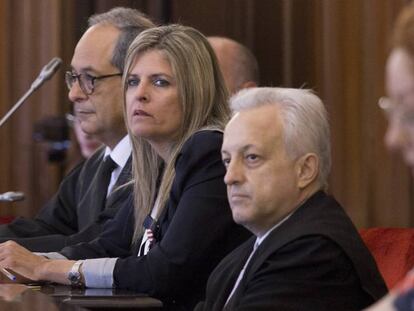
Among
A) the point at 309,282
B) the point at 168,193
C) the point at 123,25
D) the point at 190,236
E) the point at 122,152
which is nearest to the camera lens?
the point at 309,282

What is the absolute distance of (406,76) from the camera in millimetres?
1442

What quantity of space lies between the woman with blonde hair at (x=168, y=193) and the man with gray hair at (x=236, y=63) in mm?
1141

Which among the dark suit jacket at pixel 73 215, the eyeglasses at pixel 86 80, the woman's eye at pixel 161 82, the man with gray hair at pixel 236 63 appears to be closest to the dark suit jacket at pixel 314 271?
the woman's eye at pixel 161 82

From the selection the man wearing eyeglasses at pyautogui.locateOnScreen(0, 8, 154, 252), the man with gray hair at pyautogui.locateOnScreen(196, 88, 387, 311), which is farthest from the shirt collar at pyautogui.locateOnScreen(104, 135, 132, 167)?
the man with gray hair at pyautogui.locateOnScreen(196, 88, 387, 311)

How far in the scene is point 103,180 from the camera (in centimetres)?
408

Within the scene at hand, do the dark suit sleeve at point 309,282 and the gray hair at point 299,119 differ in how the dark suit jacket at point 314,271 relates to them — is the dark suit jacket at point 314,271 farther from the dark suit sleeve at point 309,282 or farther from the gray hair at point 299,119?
the gray hair at point 299,119

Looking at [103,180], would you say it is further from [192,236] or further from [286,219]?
→ [286,219]

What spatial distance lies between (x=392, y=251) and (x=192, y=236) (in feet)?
2.24

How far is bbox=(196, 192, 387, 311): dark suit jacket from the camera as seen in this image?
2.56m

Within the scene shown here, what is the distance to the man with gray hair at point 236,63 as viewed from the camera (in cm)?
→ 471

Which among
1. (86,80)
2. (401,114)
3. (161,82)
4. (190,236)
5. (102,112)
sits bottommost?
(190,236)

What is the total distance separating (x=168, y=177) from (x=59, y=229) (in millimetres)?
1108

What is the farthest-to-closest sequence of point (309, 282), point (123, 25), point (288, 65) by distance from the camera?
point (288, 65) → point (123, 25) → point (309, 282)

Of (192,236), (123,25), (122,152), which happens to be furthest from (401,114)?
(123,25)
